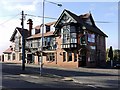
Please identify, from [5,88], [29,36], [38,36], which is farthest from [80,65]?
[5,88]

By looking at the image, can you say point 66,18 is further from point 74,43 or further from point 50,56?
point 50,56

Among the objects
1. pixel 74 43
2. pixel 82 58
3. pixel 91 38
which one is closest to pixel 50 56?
pixel 74 43

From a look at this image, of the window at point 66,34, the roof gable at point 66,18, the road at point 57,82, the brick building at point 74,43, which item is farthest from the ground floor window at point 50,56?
the road at point 57,82

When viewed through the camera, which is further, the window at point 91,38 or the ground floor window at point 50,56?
the ground floor window at point 50,56

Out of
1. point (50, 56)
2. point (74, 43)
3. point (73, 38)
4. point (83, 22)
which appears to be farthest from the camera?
point (50, 56)

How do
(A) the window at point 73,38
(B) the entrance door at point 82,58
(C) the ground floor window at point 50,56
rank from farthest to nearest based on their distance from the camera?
(C) the ground floor window at point 50,56 < (A) the window at point 73,38 < (B) the entrance door at point 82,58

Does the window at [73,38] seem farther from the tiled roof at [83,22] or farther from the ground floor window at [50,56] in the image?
the ground floor window at [50,56]

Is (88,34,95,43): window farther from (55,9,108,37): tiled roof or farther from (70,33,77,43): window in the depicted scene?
(70,33,77,43): window

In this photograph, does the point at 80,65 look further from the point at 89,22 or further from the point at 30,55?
the point at 30,55

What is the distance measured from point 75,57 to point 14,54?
22969mm

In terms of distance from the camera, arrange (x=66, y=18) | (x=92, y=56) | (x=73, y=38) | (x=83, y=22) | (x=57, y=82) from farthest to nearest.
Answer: (x=83, y=22) → (x=92, y=56) → (x=66, y=18) → (x=73, y=38) → (x=57, y=82)

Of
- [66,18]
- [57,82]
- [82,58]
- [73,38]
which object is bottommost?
[57,82]

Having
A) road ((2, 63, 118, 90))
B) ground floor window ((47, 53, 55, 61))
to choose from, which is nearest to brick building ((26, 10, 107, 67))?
ground floor window ((47, 53, 55, 61))

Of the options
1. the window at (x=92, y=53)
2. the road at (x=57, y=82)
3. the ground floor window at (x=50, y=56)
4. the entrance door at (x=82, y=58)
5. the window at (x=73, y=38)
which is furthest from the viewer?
the ground floor window at (x=50, y=56)
